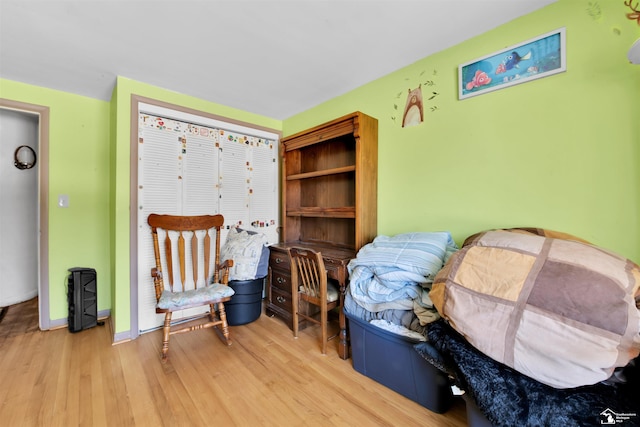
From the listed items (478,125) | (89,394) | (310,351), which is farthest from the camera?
(310,351)

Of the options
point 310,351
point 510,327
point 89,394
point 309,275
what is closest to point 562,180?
point 510,327

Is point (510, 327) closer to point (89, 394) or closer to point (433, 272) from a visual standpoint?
point (433, 272)

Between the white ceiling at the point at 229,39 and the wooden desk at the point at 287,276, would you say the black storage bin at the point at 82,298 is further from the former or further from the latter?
the white ceiling at the point at 229,39

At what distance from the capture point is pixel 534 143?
156 centimetres

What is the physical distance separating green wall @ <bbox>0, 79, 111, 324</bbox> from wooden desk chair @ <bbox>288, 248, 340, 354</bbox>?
6.96ft

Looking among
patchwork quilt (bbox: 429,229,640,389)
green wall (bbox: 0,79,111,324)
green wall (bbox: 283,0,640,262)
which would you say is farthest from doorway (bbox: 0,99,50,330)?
patchwork quilt (bbox: 429,229,640,389)

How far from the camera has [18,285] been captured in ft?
10.4

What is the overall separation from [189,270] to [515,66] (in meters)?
3.17

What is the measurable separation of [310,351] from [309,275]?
0.62m

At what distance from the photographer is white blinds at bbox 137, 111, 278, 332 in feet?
7.79

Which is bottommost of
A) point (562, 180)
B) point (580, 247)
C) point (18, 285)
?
point (18, 285)

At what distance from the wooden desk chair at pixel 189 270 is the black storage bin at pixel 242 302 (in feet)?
0.38

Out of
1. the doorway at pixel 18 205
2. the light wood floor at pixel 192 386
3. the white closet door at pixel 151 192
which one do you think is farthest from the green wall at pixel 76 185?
the white closet door at pixel 151 192

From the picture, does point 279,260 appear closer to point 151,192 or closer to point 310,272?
point 310,272
